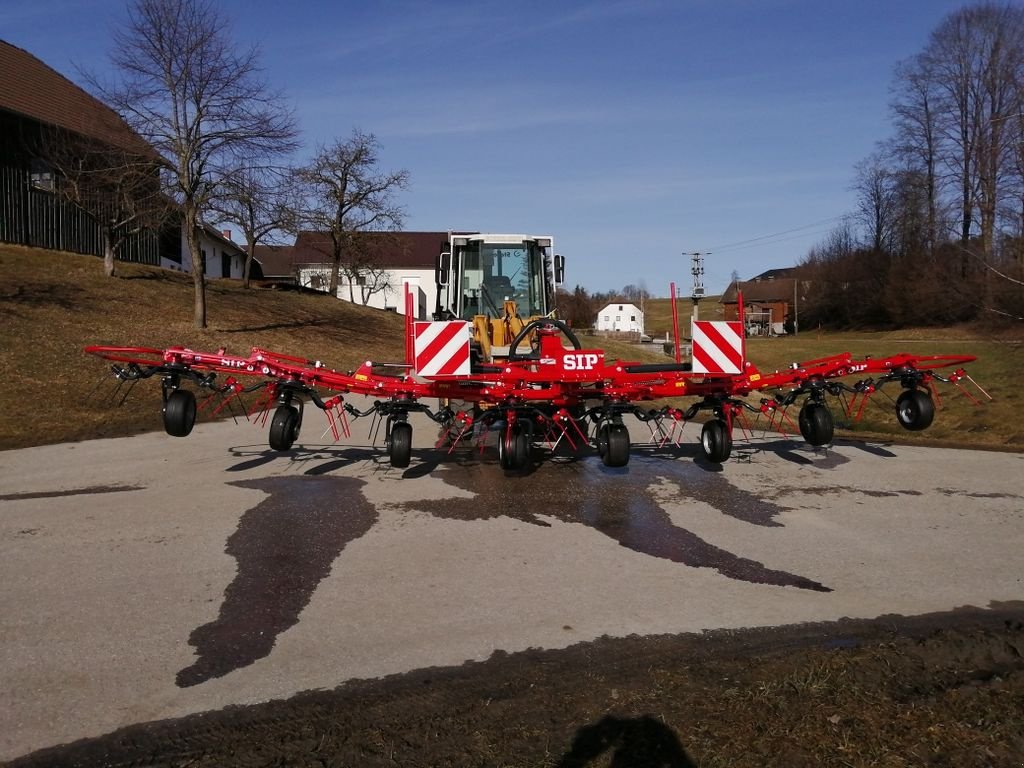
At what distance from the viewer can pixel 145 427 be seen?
45.8 feet

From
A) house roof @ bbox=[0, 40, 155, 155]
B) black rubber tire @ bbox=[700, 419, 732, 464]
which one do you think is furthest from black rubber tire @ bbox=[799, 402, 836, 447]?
house roof @ bbox=[0, 40, 155, 155]

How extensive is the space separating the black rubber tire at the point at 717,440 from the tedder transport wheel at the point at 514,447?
7.64ft

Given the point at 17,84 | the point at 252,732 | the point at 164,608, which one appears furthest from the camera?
the point at 17,84

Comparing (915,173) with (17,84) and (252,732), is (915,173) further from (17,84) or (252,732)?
(252,732)

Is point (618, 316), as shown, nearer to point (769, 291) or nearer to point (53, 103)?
point (769, 291)

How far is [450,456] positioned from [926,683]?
7277mm

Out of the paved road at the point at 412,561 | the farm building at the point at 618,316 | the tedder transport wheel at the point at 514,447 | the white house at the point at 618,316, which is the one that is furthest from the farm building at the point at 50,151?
the white house at the point at 618,316

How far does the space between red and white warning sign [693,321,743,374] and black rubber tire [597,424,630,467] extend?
112 cm

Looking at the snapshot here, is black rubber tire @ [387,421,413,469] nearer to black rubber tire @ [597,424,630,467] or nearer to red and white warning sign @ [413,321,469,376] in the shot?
red and white warning sign @ [413,321,469,376]

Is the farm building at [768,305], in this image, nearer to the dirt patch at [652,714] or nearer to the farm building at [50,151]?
the farm building at [50,151]

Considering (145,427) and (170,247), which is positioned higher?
(170,247)

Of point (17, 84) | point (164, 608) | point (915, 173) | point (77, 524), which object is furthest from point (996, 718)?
point (915, 173)

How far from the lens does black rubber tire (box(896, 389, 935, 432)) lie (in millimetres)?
9094

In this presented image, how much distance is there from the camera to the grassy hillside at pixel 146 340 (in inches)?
597
